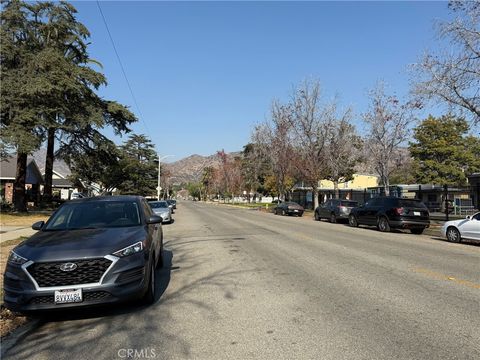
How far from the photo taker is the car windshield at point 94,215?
7.05m

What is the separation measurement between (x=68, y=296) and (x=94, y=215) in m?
2.09

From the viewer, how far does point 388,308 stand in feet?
20.5

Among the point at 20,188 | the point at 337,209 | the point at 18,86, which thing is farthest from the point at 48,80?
the point at 337,209

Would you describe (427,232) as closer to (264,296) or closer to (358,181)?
(264,296)

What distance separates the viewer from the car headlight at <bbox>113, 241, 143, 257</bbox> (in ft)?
19.1

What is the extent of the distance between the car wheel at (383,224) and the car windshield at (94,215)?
1614 centimetres

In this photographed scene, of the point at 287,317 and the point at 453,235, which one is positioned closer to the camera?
the point at 287,317

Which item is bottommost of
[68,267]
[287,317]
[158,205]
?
[287,317]

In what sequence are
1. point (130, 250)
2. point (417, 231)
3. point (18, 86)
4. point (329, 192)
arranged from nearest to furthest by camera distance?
point (130, 250) → point (417, 231) → point (18, 86) → point (329, 192)

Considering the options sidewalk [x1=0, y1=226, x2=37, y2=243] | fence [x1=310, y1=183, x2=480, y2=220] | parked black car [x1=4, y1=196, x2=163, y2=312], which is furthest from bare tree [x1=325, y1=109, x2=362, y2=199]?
parked black car [x1=4, y1=196, x2=163, y2=312]

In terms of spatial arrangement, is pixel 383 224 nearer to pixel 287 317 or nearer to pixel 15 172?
pixel 287 317

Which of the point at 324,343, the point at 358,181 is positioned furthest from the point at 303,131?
the point at 358,181

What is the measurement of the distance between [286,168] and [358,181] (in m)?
52.3

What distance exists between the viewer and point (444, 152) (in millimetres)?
49594
